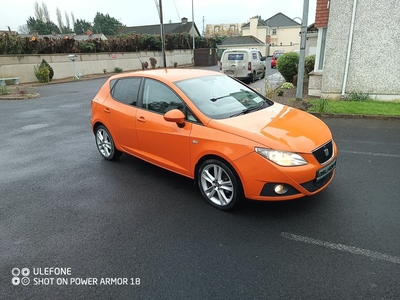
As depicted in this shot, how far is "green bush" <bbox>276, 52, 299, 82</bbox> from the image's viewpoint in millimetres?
13055

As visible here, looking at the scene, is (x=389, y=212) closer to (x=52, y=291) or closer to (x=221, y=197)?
(x=221, y=197)

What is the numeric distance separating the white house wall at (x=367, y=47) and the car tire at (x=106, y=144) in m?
7.53

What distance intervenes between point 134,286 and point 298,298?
4.42ft

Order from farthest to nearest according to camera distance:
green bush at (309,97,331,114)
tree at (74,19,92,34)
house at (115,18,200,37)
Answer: tree at (74,19,92,34), house at (115,18,200,37), green bush at (309,97,331,114)

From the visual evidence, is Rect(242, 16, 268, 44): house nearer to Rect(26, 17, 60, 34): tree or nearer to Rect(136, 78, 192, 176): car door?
Rect(26, 17, 60, 34): tree

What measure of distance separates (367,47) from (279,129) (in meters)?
7.33

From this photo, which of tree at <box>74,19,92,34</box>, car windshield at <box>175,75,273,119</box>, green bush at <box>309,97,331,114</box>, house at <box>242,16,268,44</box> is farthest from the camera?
tree at <box>74,19,92,34</box>

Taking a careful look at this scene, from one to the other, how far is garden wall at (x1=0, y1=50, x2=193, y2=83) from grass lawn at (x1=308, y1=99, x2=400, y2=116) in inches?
754

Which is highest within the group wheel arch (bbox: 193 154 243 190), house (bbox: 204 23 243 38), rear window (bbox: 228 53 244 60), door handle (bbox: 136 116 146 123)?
house (bbox: 204 23 243 38)

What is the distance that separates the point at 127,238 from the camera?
3.05 meters

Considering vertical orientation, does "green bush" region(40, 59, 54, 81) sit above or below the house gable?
below

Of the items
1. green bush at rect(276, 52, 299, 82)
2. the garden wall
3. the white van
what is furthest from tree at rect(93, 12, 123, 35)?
green bush at rect(276, 52, 299, 82)

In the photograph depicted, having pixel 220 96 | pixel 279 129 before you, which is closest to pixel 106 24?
pixel 220 96

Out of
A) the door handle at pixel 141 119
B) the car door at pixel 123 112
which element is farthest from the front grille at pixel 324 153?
the car door at pixel 123 112
